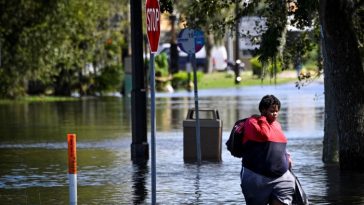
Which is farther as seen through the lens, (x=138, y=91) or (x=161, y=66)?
(x=161, y=66)

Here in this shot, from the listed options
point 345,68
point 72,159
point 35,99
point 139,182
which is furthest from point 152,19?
Result: point 35,99

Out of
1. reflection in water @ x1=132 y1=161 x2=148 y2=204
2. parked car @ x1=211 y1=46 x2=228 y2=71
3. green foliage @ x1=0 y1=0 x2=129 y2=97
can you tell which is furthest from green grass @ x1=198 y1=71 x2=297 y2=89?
reflection in water @ x1=132 y1=161 x2=148 y2=204

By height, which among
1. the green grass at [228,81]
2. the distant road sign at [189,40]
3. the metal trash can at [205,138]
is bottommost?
the green grass at [228,81]

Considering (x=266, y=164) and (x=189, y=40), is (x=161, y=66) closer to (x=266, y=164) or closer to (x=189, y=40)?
(x=189, y=40)

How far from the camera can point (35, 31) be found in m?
48.6

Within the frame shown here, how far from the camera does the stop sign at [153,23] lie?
12.3 metres

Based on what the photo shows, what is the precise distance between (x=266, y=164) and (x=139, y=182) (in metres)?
6.46

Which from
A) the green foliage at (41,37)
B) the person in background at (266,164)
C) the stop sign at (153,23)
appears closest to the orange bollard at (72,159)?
the person in background at (266,164)

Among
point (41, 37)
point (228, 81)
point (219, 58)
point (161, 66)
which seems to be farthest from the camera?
point (219, 58)

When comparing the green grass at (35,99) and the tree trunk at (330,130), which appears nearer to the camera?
the tree trunk at (330,130)

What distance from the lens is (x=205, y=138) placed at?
19.8 m

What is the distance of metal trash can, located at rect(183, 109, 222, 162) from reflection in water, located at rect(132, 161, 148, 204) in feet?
2.88

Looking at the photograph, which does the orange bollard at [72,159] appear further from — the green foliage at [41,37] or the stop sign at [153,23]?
the green foliage at [41,37]

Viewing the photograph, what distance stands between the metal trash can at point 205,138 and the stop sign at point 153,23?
7030 millimetres
